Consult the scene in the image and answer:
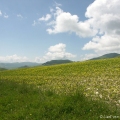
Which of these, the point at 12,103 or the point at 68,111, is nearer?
the point at 68,111

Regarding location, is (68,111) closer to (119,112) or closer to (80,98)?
(80,98)

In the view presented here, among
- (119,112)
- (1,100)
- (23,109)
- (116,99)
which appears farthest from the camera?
(1,100)

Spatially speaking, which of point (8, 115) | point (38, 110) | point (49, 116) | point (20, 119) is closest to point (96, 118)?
point (49, 116)

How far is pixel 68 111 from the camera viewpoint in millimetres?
9562

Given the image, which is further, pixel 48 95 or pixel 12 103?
pixel 48 95

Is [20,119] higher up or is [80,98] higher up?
[80,98]

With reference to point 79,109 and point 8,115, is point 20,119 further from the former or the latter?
point 79,109

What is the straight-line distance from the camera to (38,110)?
31.8ft

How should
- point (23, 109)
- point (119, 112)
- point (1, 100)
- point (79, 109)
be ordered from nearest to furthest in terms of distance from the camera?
point (119, 112), point (79, 109), point (23, 109), point (1, 100)

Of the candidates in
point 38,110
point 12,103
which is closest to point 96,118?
point 38,110

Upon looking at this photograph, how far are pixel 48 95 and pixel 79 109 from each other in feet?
13.0

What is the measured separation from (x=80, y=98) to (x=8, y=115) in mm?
4059

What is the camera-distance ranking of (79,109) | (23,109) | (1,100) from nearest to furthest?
1. (79,109)
2. (23,109)
3. (1,100)

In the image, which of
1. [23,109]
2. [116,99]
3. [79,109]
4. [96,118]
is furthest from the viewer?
[116,99]
